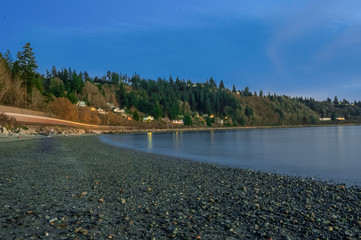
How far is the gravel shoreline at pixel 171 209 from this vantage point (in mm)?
5973

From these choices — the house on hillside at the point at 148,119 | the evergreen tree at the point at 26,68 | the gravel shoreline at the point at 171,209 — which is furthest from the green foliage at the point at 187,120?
the gravel shoreline at the point at 171,209

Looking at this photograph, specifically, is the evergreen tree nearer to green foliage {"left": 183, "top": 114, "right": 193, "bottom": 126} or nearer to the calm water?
the calm water

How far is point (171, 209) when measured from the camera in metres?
7.65

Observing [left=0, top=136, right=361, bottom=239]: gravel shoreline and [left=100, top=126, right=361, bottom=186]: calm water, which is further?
[left=100, top=126, right=361, bottom=186]: calm water

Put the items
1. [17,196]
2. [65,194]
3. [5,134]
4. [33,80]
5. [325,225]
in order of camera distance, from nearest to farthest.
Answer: [325,225] → [17,196] → [65,194] → [5,134] → [33,80]

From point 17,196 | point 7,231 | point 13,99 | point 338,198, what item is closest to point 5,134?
point 13,99

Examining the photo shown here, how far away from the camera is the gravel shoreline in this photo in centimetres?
597

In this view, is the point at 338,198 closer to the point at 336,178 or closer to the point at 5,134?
the point at 336,178

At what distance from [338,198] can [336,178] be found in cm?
646

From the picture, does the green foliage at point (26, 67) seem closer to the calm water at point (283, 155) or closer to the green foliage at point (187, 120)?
the calm water at point (283, 155)

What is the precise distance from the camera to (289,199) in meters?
9.10

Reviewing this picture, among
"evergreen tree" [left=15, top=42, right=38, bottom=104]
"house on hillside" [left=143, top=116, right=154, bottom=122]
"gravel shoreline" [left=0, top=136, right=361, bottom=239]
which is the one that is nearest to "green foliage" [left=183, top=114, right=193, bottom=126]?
"house on hillside" [left=143, top=116, right=154, bottom=122]

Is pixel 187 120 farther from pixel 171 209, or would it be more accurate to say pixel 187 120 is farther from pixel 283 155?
pixel 171 209

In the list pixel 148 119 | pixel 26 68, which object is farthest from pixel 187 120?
pixel 26 68
